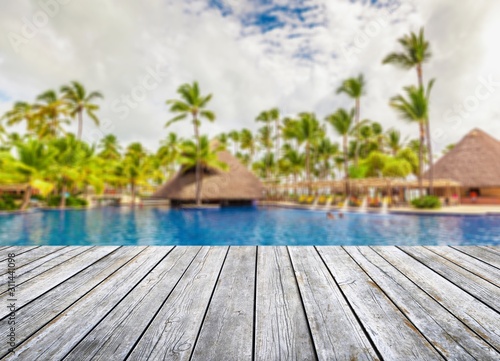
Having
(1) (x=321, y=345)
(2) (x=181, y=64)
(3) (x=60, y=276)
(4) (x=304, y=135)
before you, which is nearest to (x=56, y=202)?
(2) (x=181, y=64)

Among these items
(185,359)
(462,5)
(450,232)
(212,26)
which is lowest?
(450,232)

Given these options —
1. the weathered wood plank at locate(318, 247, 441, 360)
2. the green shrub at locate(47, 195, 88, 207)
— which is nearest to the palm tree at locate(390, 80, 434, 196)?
the weathered wood plank at locate(318, 247, 441, 360)

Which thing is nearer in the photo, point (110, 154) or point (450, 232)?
point (450, 232)

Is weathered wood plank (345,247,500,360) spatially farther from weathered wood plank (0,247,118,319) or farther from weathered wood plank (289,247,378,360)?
weathered wood plank (0,247,118,319)

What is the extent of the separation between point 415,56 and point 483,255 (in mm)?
22722

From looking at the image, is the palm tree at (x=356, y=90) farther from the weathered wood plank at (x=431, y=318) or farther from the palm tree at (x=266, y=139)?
the weathered wood plank at (x=431, y=318)

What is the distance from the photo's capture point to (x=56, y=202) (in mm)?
24141

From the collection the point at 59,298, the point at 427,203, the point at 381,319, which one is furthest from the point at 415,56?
the point at 59,298

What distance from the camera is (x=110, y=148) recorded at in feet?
145

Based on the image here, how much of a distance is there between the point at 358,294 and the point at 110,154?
160 ft

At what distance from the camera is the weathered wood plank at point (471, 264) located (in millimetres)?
1818

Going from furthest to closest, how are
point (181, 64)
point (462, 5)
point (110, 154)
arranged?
point (110, 154) < point (181, 64) < point (462, 5)

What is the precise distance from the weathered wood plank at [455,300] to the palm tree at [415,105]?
20.2 meters

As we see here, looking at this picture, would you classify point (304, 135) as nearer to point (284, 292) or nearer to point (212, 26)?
point (212, 26)
